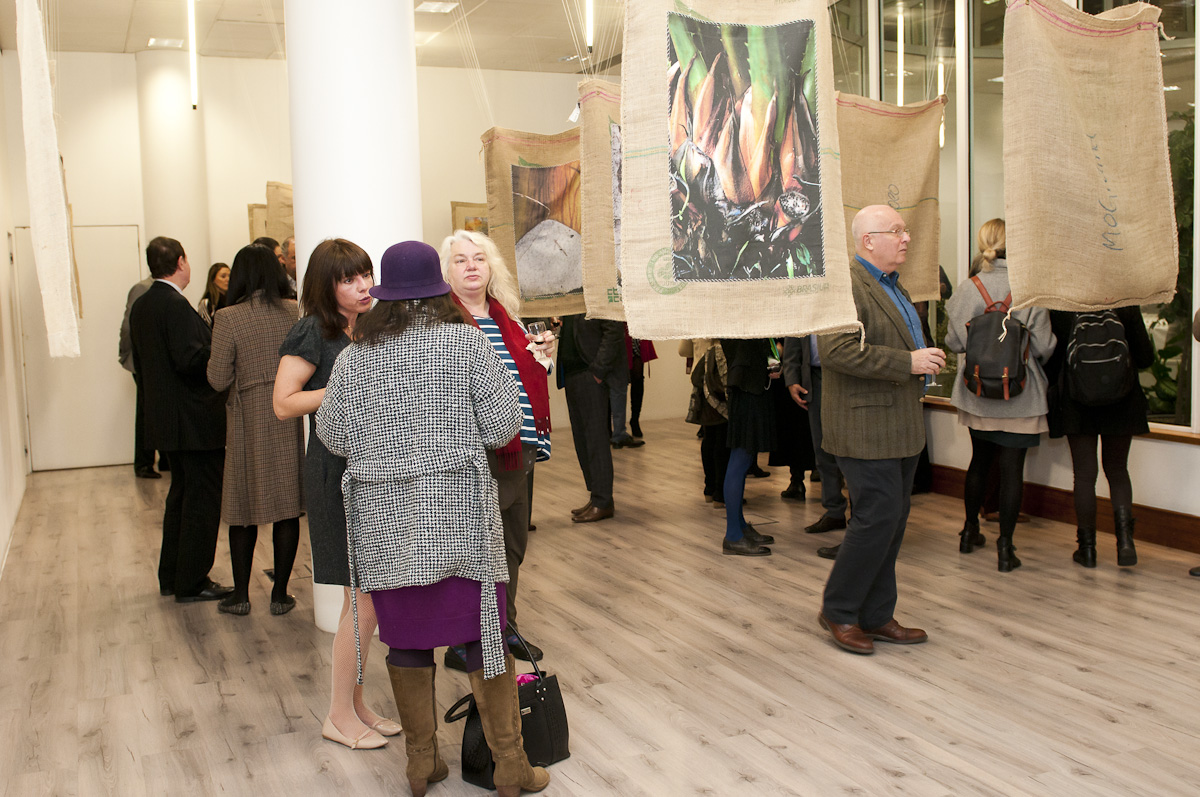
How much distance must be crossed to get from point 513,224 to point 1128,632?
11.6 ft

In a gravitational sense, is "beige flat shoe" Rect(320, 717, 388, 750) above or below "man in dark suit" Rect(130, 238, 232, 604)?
below

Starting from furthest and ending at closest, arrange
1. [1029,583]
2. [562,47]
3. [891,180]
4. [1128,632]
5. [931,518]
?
1. [562,47]
2. [931,518]
3. [891,180]
4. [1029,583]
5. [1128,632]

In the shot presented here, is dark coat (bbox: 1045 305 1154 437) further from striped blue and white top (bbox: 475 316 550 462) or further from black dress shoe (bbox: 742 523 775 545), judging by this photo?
striped blue and white top (bbox: 475 316 550 462)

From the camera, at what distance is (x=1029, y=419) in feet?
15.4

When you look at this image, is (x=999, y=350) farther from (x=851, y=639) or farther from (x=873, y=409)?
(x=851, y=639)

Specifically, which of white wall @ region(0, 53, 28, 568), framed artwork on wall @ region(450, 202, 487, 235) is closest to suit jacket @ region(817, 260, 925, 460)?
white wall @ region(0, 53, 28, 568)

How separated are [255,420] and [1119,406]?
3801 mm

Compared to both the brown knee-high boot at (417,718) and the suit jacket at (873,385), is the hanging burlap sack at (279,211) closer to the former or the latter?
the suit jacket at (873,385)

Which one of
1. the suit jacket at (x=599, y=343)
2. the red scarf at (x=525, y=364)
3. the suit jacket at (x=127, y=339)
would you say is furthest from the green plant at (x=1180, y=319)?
the suit jacket at (x=127, y=339)

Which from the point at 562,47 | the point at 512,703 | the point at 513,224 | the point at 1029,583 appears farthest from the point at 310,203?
the point at 562,47

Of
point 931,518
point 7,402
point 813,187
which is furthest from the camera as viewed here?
point 7,402

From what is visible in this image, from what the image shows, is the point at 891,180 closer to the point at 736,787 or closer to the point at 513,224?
the point at 513,224

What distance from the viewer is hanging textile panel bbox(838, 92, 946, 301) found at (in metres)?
5.37

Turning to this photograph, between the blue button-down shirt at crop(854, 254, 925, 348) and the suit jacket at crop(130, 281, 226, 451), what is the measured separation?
9.34ft
